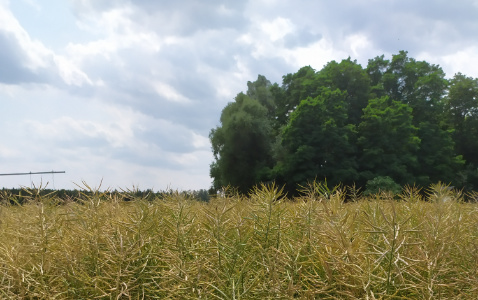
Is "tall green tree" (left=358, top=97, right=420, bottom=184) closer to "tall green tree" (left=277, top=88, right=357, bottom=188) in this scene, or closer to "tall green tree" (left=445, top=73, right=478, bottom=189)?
"tall green tree" (left=277, top=88, right=357, bottom=188)

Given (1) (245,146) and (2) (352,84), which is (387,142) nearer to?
(2) (352,84)

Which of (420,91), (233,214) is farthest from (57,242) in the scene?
(420,91)

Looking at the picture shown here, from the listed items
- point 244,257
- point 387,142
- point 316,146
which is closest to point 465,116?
point 387,142

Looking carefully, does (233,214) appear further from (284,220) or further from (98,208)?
(98,208)

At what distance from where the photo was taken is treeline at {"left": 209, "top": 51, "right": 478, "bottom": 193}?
31.5m

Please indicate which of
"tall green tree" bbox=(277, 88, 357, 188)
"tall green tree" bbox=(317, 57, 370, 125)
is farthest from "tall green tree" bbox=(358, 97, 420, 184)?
"tall green tree" bbox=(317, 57, 370, 125)

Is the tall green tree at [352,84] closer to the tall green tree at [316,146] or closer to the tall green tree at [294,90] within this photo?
the tall green tree at [294,90]

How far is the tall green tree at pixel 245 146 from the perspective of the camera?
125 ft

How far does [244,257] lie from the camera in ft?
7.04

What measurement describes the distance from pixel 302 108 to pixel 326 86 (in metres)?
5.40

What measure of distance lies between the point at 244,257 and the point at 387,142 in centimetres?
3236

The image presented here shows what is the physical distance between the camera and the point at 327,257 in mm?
1912

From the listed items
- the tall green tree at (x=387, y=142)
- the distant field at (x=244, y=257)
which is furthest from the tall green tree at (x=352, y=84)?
the distant field at (x=244, y=257)

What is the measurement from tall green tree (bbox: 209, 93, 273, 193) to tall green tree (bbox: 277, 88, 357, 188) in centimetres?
608
